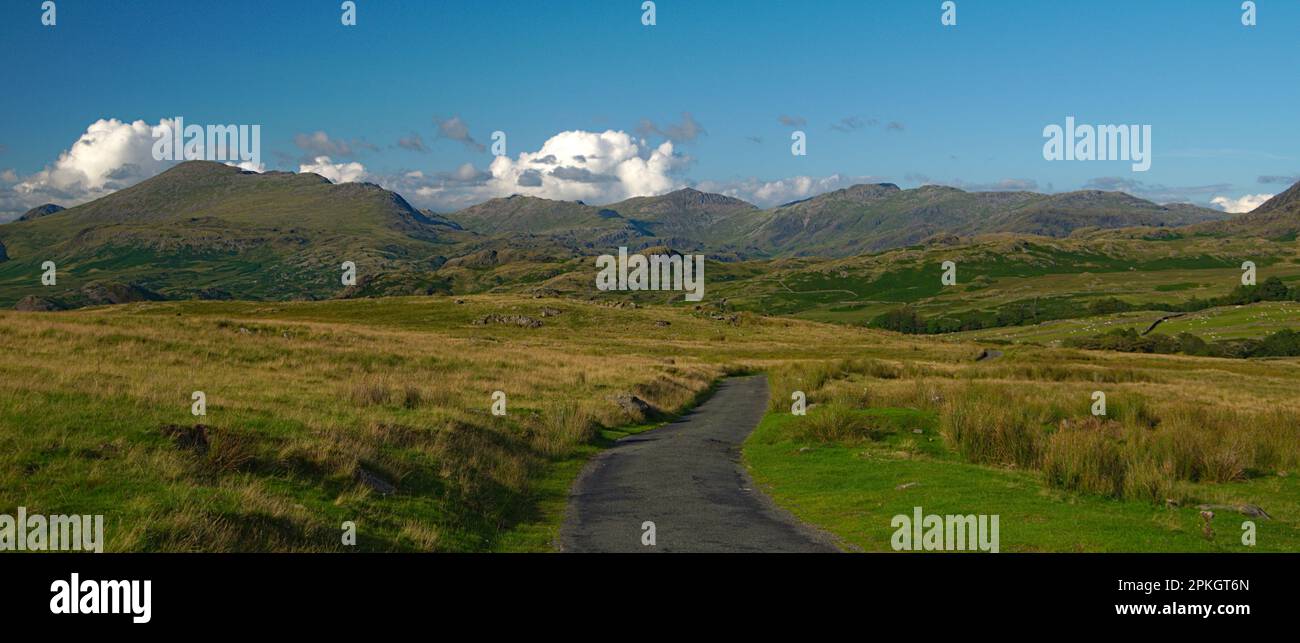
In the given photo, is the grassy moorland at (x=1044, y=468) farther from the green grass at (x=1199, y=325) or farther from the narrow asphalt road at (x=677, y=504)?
the green grass at (x=1199, y=325)

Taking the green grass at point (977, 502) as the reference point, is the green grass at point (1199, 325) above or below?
above

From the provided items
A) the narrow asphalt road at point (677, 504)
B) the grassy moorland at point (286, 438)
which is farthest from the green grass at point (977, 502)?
the grassy moorland at point (286, 438)

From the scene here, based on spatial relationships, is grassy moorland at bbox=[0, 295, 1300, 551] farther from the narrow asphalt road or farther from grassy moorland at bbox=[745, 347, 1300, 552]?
the narrow asphalt road

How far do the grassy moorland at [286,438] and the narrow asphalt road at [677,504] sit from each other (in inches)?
34.8

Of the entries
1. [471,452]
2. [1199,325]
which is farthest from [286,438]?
[1199,325]

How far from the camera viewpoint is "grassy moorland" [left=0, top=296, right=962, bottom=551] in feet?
37.8

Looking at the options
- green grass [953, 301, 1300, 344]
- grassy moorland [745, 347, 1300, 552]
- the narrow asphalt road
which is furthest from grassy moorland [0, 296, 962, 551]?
green grass [953, 301, 1300, 344]

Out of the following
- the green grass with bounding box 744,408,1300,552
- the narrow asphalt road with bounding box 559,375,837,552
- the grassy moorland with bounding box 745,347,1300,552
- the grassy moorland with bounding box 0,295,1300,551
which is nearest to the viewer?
the grassy moorland with bounding box 0,295,1300,551

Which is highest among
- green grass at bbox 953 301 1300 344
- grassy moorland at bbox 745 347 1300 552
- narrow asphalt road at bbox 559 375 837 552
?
green grass at bbox 953 301 1300 344

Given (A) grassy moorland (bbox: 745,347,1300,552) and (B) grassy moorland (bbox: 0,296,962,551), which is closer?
(B) grassy moorland (bbox: 0,296,962,551)

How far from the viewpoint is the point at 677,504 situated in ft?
57.7

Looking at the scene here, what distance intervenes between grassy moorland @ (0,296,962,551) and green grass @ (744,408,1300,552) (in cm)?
580

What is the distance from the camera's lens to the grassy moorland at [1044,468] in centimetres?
1375

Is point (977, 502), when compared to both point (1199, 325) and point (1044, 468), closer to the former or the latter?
point (1044, 468)
